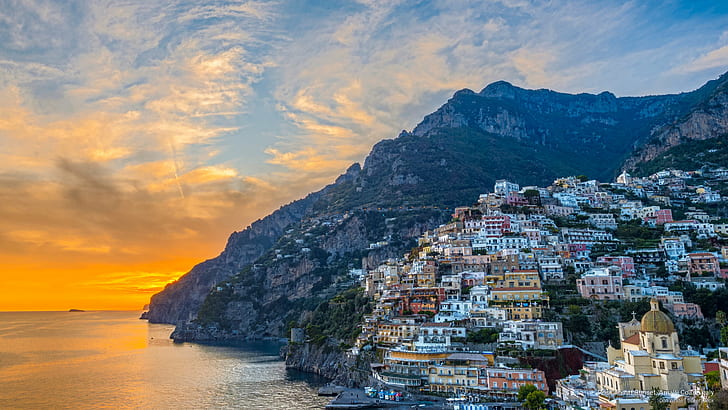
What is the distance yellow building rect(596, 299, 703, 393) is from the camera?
50312 mm

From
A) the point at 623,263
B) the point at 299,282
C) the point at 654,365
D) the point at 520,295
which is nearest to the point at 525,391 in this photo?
the point at 654,365

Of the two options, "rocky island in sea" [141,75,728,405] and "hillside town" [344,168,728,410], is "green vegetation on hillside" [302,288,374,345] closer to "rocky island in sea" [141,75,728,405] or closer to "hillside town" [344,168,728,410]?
"rocky island in sea" [141,75,728,405]

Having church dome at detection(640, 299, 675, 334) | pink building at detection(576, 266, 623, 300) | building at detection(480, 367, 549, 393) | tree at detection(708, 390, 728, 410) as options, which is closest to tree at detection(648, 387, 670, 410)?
tree at detection(708, 390, 728, 410)

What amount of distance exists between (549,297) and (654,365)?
95.4ft

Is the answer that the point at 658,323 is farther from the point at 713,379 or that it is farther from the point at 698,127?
the point at 698,127

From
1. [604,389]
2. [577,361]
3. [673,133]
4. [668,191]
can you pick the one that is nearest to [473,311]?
[577,361]

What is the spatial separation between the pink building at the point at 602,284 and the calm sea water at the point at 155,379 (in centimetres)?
4525

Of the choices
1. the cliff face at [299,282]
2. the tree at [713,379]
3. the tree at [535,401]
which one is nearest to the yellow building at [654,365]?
the tree at [713,379]

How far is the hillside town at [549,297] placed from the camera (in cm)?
5312

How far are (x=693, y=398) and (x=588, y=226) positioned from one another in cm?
7102

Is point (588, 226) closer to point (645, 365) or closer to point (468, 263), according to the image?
point (468, 263)

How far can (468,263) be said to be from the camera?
97.9 meters

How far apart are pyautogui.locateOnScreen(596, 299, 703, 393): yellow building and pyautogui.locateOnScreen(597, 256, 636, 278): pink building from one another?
114 feet

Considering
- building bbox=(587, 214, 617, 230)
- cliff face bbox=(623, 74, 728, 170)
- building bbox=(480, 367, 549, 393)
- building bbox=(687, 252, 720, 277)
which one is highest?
cliff face bbox=(623, 74, 728, 170)
